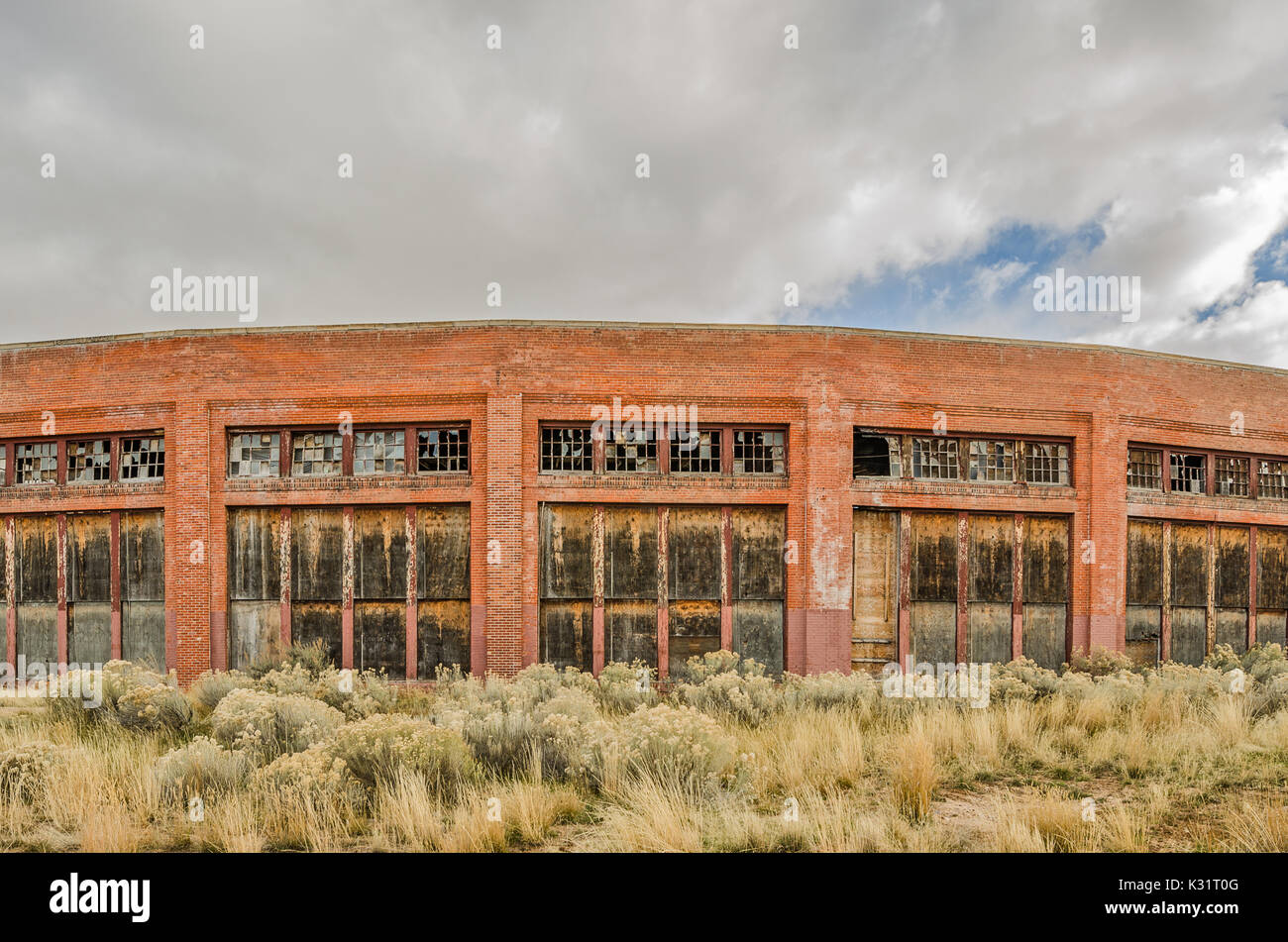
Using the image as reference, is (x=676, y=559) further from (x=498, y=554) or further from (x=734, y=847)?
(x=734, y=847)

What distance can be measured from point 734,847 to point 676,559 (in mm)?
8601

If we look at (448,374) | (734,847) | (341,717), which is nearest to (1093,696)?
(734,847)

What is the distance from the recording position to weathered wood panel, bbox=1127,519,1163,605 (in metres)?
15.2

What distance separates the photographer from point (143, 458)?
1448 centimetres

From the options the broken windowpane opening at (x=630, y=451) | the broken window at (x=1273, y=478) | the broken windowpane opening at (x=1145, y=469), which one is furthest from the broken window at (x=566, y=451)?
the broken window at (x=1273, y=478)

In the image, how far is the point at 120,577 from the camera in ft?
47.3

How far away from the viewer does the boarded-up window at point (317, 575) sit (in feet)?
45.7

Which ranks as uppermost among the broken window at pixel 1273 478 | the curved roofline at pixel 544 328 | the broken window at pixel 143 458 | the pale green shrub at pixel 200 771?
the curved roofline at pixel 544 328

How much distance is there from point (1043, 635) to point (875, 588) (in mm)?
3890

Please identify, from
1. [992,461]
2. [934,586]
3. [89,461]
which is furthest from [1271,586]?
[89,461]

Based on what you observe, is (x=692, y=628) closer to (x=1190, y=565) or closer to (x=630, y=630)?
(x=630, y=630)

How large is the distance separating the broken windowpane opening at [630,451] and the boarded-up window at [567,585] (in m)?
1.09

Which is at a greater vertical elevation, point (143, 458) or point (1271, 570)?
point (143, 458)

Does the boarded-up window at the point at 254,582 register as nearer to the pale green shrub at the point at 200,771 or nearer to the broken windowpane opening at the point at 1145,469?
the pale green shrub at the point at 200,771
